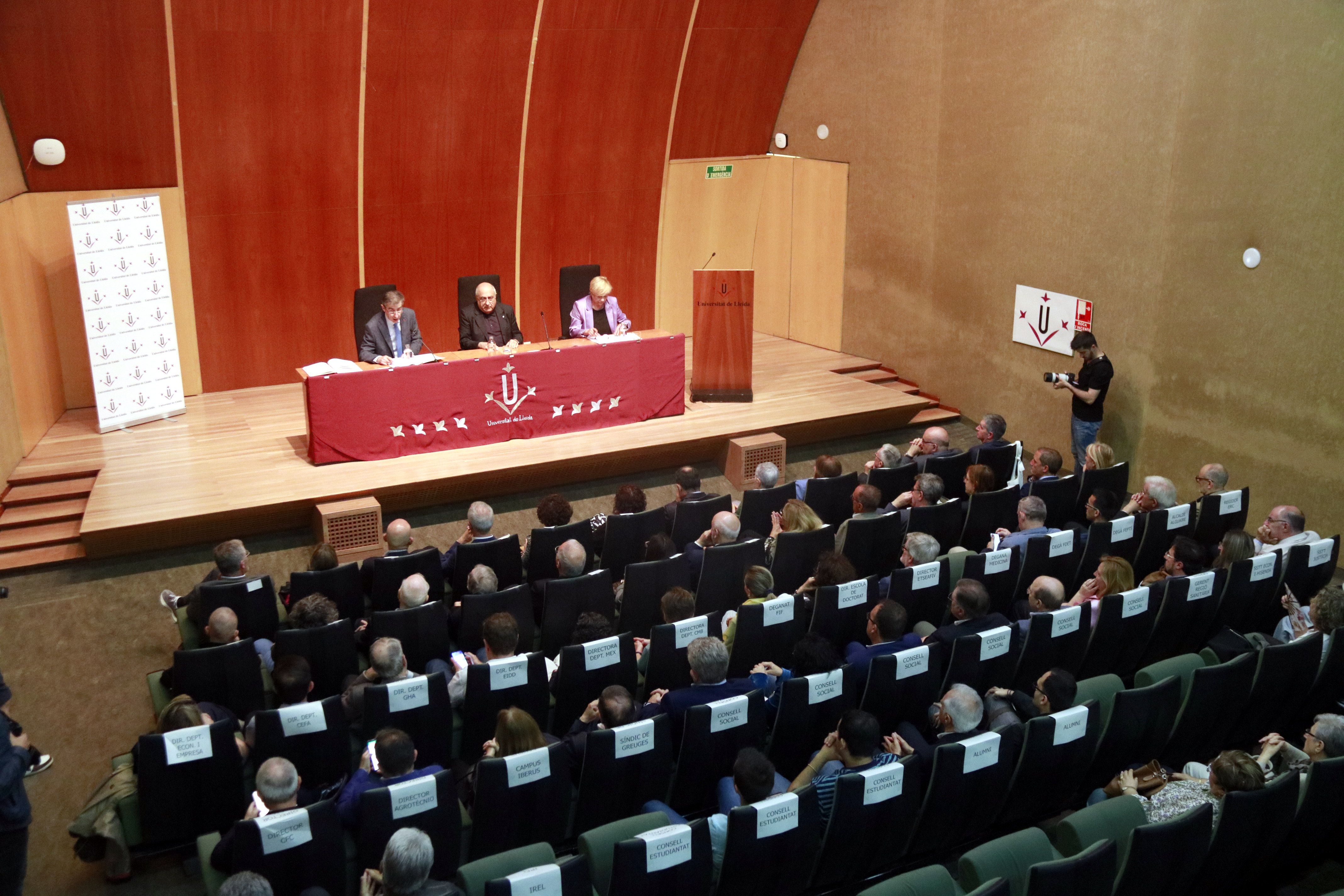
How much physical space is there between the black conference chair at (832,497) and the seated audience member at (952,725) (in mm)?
2615

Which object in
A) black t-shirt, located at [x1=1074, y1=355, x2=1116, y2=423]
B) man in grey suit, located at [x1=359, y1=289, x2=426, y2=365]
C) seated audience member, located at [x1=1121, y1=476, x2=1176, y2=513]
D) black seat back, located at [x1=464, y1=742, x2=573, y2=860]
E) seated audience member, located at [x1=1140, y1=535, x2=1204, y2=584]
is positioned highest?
man in grey suit, located at [x1=359, y1=289, x2=426, y2=365]

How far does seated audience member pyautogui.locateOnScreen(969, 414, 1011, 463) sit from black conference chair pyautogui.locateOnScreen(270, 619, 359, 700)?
4.24 m

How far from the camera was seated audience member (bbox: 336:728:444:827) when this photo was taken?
3.89m

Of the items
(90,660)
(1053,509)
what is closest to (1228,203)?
(1053,509)

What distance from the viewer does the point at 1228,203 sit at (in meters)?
7.62

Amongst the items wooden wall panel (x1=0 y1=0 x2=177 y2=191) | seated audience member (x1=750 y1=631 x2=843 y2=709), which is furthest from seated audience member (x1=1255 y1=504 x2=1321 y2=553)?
wooden wall panel (x1=0 y1=0 x2=177 y2=191)

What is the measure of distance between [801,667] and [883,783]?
955 mm

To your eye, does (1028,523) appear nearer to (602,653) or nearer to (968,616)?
(968,616)

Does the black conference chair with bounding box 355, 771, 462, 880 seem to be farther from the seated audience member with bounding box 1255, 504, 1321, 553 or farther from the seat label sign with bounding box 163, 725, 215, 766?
the seated audience member with bounding box 1255, 504, 1321, 553

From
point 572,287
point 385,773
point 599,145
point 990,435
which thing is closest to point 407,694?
point 385,773

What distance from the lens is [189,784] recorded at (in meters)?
4.21

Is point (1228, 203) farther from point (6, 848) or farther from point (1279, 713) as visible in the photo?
point (6, 848)

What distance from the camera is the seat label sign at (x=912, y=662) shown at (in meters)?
4.63

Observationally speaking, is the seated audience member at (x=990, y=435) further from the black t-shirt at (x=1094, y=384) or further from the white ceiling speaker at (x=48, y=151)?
the white ceiling speaker at (x=48, y=151)
